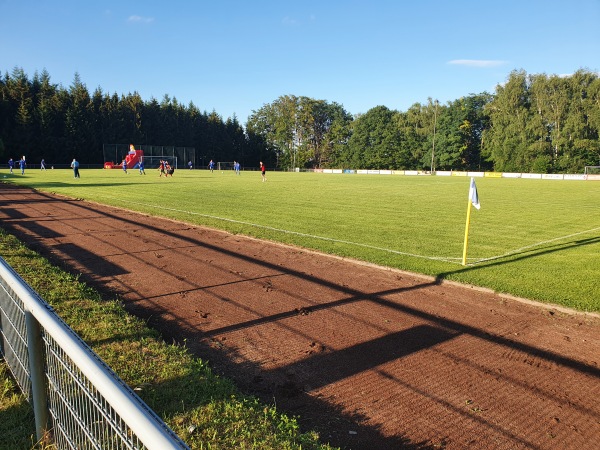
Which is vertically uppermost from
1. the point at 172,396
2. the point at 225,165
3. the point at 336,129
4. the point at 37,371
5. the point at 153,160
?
the point at 336,129

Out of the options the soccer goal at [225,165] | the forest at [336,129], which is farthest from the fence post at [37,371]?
the soccer goal at [225,165]

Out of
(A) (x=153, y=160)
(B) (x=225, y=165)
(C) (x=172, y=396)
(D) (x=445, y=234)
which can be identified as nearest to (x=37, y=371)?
(C) (x=172, y=396)

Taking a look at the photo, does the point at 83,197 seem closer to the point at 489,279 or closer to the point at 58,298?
the point at 58,298

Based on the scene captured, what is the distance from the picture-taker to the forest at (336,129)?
72.9 metres

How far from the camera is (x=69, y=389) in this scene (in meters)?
2.64

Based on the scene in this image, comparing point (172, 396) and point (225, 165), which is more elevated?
point (225, 165)

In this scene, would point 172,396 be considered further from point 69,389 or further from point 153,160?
point 153,160

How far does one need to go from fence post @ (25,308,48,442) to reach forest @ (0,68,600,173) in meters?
78.5

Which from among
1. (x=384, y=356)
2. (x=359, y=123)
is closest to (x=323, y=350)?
(x=384, y=356)

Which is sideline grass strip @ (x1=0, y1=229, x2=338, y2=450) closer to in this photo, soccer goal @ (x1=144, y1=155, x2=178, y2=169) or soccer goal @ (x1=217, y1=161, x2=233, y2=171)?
soccer goal @ (x1=144, y1=155, x2=178, y2=169)

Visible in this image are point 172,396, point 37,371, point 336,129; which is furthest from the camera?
point 336,129

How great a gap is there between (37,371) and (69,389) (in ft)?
1.88

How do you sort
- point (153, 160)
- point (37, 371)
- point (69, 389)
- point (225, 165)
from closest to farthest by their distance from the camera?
point (69, 389) < point (37, 371) < point (153, 160) < point (225, 165)

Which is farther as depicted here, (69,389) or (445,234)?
(445,234)
